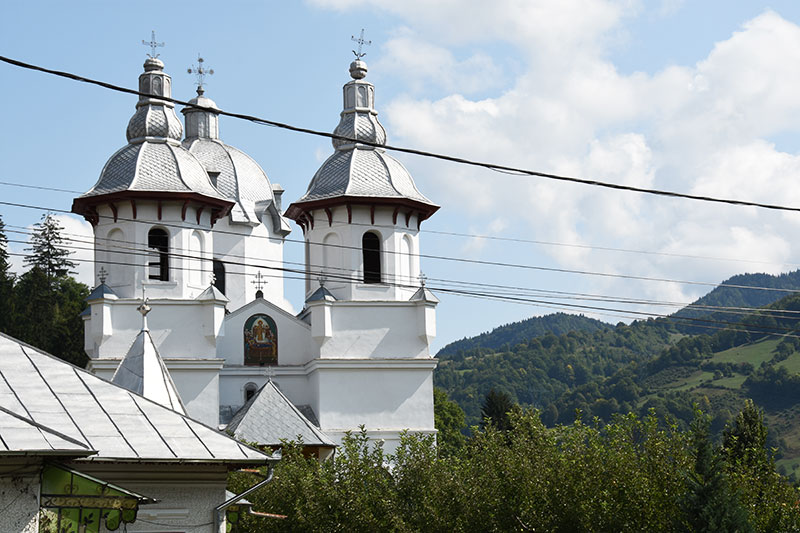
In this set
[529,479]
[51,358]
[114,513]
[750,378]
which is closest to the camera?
[114,513]

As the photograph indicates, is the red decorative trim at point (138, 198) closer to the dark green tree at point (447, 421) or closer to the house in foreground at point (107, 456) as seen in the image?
the house in foreground at point (107, 456)

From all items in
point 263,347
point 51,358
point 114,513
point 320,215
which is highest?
point 320,215

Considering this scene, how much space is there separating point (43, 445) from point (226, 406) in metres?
26.8

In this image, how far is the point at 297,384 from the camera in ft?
126

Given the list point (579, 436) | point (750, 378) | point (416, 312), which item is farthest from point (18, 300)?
point (750, 378)

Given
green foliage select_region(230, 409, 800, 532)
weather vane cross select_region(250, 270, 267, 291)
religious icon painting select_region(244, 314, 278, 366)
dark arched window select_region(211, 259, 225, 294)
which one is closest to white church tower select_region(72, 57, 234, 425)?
religious icon painting select_region(244, 314, 278, 366)

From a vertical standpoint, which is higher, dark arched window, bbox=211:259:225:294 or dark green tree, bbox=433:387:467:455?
dark arched window, bbox=211:259:225:294

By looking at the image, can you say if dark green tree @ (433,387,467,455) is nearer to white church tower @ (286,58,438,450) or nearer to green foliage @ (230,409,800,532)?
white church tower @ (286,58,438,450)

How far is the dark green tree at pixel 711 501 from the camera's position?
20.1 metres

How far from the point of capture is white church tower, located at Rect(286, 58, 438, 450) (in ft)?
122

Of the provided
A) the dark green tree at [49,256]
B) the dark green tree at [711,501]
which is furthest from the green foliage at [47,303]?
the dark green tree at [711,501]

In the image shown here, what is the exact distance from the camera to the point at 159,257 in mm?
37250

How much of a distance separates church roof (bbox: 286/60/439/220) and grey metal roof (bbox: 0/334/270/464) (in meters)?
23.6

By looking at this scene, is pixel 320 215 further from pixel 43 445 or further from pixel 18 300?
pixel 18 300
